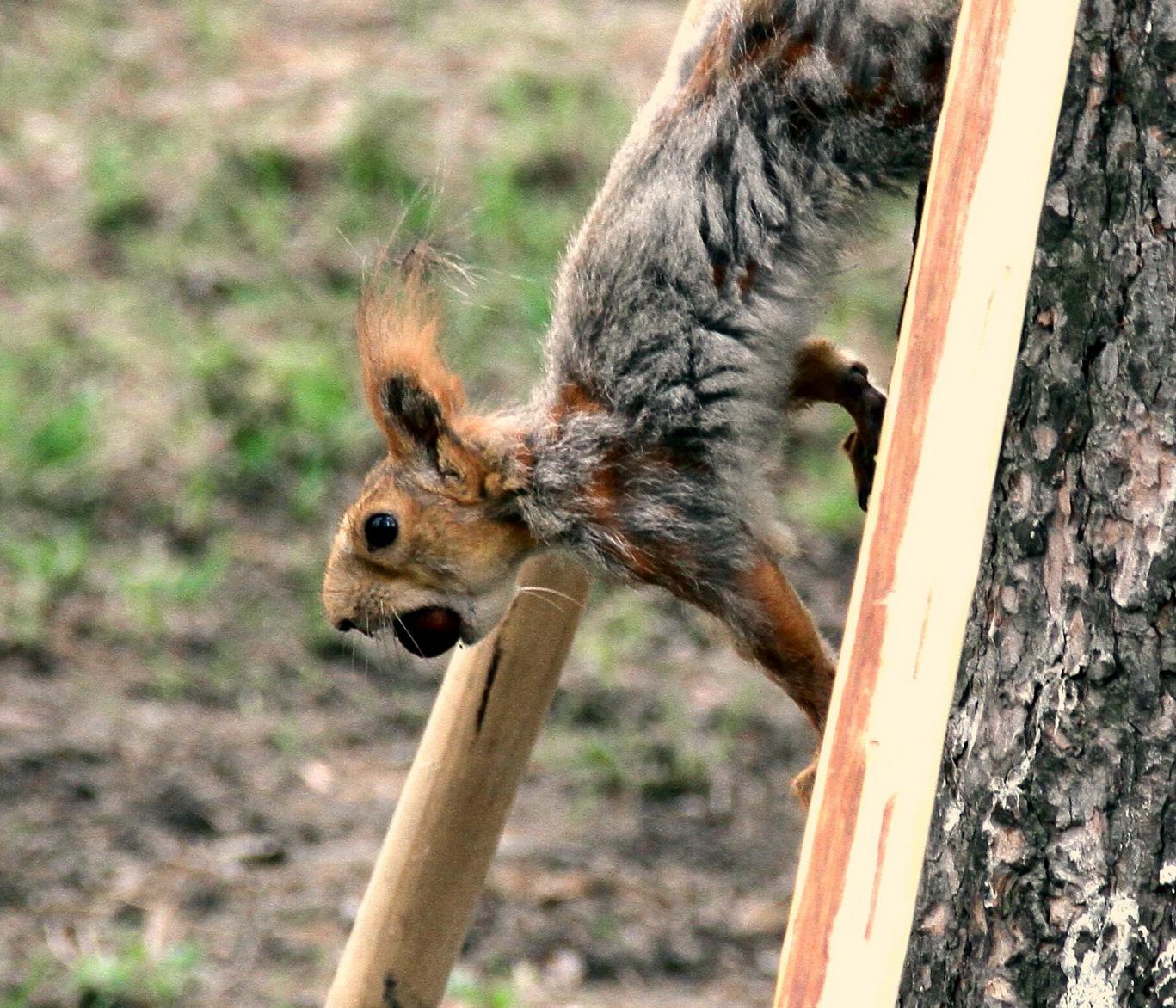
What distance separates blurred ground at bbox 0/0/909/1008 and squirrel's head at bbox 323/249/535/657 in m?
0.15

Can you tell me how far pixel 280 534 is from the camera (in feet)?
15.8

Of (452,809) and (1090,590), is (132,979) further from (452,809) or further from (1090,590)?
(1090,590)

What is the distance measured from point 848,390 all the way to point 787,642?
0.42m

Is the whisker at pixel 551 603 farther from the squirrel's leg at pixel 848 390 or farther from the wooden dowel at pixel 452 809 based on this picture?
the squirrel's leg at pixel 848 390

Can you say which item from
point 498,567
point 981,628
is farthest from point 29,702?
point 981,628

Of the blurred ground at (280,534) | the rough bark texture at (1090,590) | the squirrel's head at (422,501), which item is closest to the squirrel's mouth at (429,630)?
the squirrel's head at (422,501)

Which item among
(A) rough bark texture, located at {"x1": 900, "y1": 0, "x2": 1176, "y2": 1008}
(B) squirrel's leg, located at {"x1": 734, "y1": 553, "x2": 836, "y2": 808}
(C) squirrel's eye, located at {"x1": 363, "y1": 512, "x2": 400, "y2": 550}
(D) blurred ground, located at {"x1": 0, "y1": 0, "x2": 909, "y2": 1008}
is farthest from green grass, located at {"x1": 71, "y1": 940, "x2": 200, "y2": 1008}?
(A) rough bark texture, located at {"x1": 900, "y1": 0, "x2": 1176, "y2": 1008}

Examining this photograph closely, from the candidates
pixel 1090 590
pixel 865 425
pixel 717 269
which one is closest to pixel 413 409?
pixel 717 269

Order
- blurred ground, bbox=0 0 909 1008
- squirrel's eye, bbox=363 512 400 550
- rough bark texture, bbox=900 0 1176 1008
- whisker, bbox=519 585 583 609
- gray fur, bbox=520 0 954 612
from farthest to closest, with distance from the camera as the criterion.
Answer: blurred ground, bbox=0 0 909 1008 < squirrel's eye, bbox=363 512 400 550 < whisker, bbox=519 585 583 609 < gray fur, bbox=520 0 954 612 < rough bark texture, bbox=900 0 1176 1008

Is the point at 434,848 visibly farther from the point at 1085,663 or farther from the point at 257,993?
the point at 257,993

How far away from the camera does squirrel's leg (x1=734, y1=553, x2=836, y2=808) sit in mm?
2451

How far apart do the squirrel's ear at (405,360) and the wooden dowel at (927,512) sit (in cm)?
128

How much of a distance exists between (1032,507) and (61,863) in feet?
8.50

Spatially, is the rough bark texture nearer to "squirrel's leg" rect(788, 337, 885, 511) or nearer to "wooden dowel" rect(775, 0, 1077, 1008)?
"wooden dowel" rect(775, 0, 1077, 1008)
